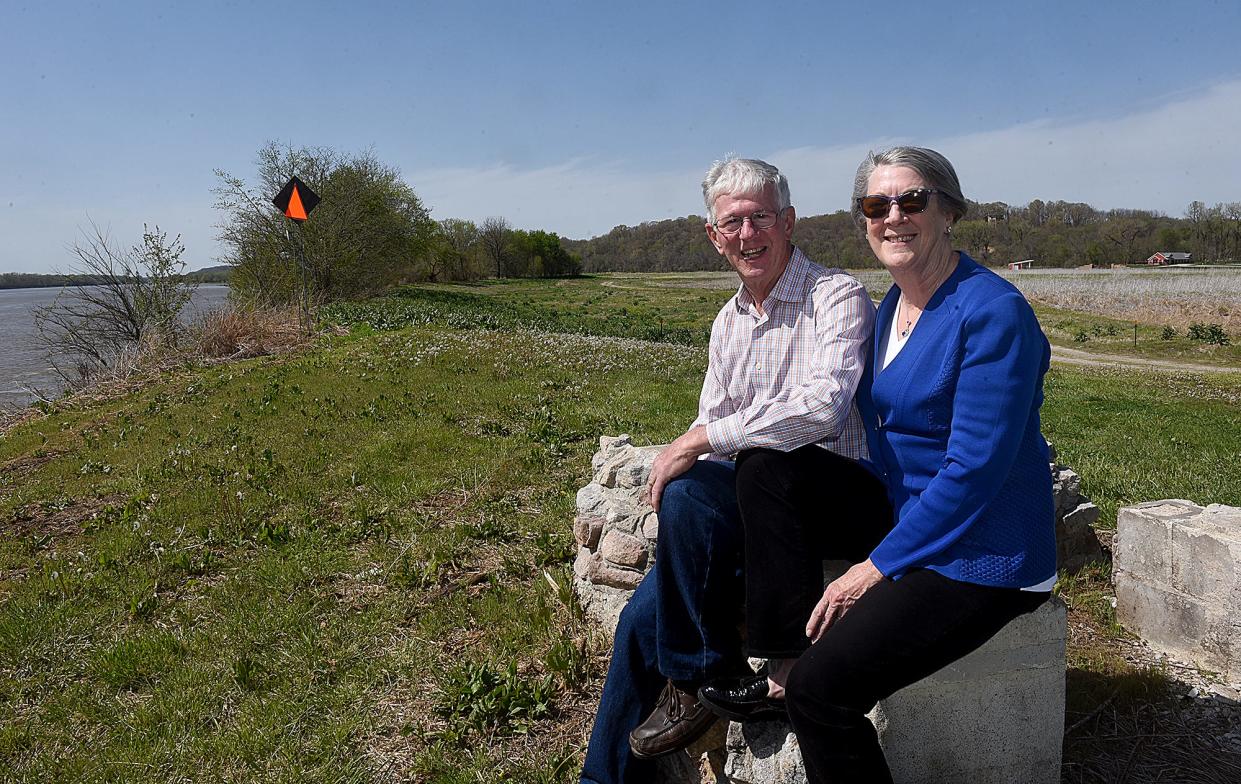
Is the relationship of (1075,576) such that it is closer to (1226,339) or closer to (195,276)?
(195,276)

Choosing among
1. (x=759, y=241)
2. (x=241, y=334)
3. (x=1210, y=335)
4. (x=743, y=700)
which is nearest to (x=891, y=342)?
(x=759, y=241)

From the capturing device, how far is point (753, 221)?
312cm

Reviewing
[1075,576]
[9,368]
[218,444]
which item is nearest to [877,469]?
[1075,576]

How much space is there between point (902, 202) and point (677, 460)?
1.18 meters

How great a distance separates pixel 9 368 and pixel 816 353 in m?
30.0

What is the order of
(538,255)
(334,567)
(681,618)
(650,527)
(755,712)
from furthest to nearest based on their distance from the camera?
(538,255) < (334,567) < (650,527) < (681,618) < (755,712)

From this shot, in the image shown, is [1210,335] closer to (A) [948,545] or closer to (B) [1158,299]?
(B) [1158,299]

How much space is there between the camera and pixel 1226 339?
2202 centimetres

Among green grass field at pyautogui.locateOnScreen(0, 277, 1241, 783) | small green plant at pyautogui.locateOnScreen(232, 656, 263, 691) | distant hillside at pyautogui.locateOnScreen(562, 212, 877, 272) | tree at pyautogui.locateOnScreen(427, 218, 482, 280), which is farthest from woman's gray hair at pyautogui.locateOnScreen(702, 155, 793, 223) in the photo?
distant hillside at pyautogui.locateOnScreen(562, 212, 877, 272)

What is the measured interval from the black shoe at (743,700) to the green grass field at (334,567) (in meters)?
0.93

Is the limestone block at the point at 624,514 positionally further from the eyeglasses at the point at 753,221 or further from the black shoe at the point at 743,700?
the eyeglasses at the point at 753,221

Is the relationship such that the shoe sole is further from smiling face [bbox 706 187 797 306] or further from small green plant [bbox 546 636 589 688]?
smiling face [bbox 706 187 797 306]

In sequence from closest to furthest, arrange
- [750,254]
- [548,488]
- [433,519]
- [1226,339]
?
[750,254]
[433,519]
[548,488]
[1226,339]

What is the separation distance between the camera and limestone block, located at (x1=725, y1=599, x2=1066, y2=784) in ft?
8.57
